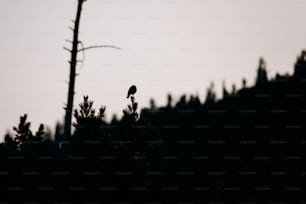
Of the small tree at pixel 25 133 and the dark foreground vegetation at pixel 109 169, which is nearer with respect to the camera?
the dark foreground vegetation at pixel 109 169

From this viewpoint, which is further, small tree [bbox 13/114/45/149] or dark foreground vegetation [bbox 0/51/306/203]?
small tree [bbox 13/114/45/149]

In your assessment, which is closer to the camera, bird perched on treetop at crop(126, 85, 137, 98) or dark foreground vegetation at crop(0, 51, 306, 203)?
dark foreground vegetation at crop(0, 51, 306, 203)

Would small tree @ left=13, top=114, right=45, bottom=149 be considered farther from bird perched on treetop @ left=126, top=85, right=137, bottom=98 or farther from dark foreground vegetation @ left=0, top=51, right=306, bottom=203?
bird perched on treetop @ left=126, top=85, right=137, bottom=98

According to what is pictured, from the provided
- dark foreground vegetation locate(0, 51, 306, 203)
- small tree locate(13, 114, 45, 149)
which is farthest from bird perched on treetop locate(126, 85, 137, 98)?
small tree locate(13, 114, 45, 149)

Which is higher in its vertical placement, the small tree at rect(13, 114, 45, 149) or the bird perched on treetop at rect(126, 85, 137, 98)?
the bird perched on treetop at rect(126, 85, 137, 98)

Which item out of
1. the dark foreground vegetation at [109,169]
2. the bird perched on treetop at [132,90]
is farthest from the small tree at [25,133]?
the bird perched on treetop at [132,90]

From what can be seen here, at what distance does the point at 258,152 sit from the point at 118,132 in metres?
5.65

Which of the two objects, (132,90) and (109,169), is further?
(132,90)

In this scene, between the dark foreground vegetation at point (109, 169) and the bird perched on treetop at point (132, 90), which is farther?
the bird perched on treetop at point (132, 90)

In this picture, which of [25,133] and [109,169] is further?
[25,133]

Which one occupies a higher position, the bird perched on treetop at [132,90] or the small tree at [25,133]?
the bird perched on treetop at [132,90]

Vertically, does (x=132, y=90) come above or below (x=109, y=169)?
above

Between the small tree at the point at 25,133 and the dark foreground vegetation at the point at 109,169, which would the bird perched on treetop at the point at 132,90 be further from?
the small tree at the point at 25,133

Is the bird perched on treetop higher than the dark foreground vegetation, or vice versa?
the bird perched on treetop
